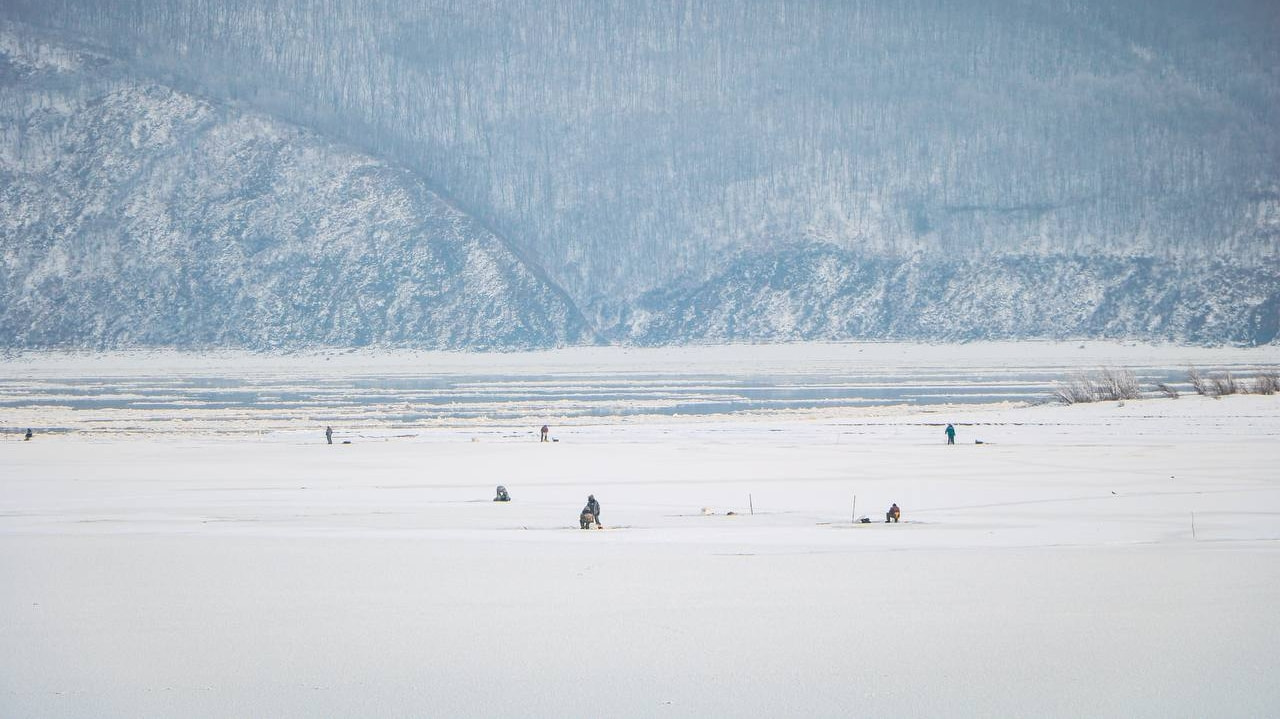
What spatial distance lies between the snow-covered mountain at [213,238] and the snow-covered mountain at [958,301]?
51.3 ft

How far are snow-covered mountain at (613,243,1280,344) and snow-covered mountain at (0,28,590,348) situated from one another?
51.3ft

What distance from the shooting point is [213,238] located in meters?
146

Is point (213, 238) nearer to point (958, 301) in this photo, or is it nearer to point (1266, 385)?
point (958, 301)

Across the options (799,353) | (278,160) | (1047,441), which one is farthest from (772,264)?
(1047,441)

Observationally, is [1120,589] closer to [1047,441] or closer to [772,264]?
[1047,441]

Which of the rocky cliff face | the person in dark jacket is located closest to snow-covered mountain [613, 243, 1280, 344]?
the rocky cliff face

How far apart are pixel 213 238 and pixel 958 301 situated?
80.1 meters

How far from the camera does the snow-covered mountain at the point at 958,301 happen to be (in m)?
137

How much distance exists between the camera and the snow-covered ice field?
9.81 meters

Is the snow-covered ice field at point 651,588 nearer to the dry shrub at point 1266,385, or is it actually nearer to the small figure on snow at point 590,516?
the small figure on snow at point 590,516

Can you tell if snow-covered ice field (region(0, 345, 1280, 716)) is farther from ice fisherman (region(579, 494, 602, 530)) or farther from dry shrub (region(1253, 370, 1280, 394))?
dry shrub (region(1253, 370, 1280, 394))

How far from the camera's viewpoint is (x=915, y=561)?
48.1ft

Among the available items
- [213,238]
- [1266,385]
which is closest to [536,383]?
[1266,385]

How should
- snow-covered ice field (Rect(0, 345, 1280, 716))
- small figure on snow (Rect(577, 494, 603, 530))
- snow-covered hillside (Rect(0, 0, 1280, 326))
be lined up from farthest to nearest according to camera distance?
snow-covered hillside (Rect(0, 0, 1280, 326))
small figure on snow (Rect(577, 494, 603, 530))
snow-covered ice field (Rect(0, 345, 1280, 716))
